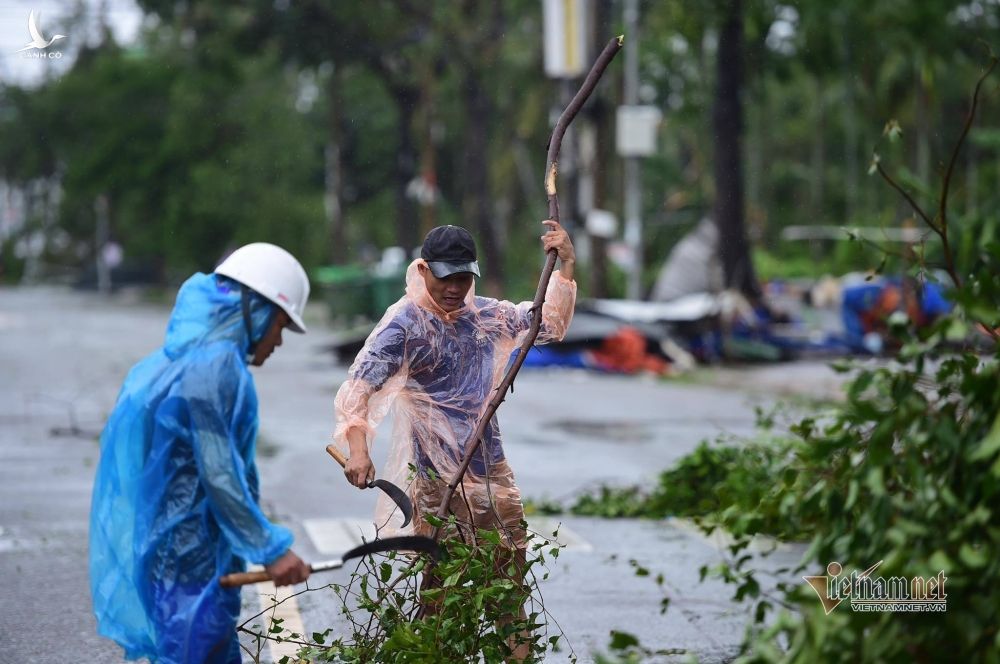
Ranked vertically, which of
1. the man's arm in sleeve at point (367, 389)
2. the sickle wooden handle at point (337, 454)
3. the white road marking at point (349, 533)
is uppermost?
the man's arm in sleeve at point (367, 389)

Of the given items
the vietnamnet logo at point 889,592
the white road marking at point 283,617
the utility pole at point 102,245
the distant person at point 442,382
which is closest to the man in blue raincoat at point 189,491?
the distant person at point 442,382

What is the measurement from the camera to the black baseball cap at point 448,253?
5113mm

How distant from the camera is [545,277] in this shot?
16.3 feet

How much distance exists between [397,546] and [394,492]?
0.43 metres

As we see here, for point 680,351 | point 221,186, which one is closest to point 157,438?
point 680,351

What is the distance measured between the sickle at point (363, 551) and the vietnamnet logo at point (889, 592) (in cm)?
144

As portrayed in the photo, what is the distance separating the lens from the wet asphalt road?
656cm

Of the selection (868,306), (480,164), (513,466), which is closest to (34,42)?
(513,466)

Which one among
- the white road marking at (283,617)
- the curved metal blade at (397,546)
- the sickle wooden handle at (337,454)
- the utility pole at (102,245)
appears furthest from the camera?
the utility pole at (102,245)

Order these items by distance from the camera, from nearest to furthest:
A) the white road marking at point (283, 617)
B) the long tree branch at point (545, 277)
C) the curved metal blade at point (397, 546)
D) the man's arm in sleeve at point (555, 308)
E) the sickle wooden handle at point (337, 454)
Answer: the curved metal blade at point (397, 546) → the long tree branch at point (545, 277) → the sickle wooden handle at point (337, 454) → the man's arm in sleeve at point (555, 308) → the white road marking at point (283, 617)

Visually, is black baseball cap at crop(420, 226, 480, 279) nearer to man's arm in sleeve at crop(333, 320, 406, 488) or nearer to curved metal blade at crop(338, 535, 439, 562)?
man's arm in sleeve at crop(333, 320, 406, 488)

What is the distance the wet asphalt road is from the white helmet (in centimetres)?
154

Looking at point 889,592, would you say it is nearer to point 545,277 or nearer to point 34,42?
point 545,277

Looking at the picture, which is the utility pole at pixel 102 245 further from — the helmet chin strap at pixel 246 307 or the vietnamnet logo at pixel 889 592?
the vietnamnet logo at pixel 889 592
